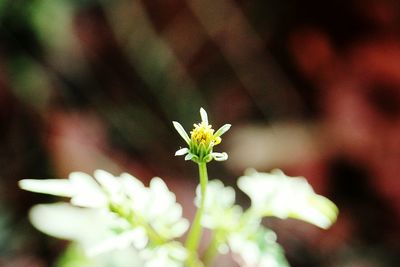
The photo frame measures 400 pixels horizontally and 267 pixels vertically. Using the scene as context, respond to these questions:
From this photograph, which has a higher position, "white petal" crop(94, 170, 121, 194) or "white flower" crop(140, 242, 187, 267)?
"white petal" crop(94, 170, 121, 194)

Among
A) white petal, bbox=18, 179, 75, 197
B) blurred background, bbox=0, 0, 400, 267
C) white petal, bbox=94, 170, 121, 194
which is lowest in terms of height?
white petal, bbox=18, 179, 75, 197

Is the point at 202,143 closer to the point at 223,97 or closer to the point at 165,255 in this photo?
the point at 165,255

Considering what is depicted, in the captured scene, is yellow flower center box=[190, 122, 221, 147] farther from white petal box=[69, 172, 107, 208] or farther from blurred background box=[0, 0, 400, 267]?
blurred background box=[0, 0, 400, 267]

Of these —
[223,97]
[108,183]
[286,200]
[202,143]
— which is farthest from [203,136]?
[223,97]

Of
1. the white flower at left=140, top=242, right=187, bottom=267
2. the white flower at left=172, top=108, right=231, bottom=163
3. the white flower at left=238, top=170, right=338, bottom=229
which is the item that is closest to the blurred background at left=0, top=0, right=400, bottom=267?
the white flower at left=238, top=170, right=338, bottom=229

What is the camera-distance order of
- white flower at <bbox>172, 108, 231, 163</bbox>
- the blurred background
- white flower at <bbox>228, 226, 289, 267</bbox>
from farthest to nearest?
the blurred background → white flower at <bbox>228, 226, 289, 267</bbox> → white flower at <bbox>172, 108, 231, 163</bbox>

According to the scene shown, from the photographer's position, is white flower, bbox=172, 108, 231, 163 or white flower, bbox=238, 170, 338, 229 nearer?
white flower, bbox=172, 108, 231, 163

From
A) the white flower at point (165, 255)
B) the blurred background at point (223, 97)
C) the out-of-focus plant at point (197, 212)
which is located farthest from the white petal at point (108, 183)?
the blurred background at point (223, 97)
